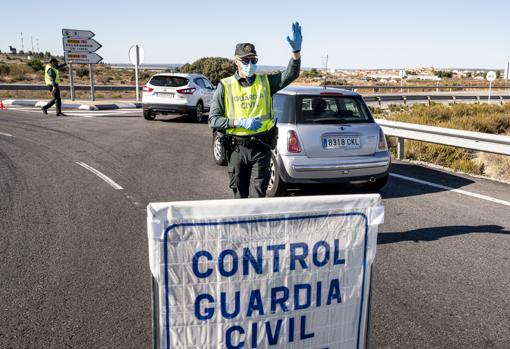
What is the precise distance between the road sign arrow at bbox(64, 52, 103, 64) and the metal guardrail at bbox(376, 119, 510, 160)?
16.6 metres

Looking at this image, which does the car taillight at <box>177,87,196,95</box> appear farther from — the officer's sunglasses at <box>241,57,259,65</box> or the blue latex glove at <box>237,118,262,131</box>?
the blue latex glove at <box>237,118,262,131</box>

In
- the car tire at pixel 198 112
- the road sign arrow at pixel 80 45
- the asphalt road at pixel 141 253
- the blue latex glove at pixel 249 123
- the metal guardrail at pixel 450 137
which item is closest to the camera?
the asphalt road at pixel 141 253

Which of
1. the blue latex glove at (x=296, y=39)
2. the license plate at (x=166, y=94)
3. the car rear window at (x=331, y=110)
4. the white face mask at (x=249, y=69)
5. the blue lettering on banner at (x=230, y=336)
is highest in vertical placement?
the blue latex glove at (x=296, y=39)

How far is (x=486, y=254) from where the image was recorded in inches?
195

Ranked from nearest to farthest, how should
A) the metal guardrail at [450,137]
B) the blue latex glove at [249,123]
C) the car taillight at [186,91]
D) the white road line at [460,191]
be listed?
the blue latex glove at [249,123] → the white road line at [460,191] → the metal guardrail at [450,137] → the car taillight at [186,91]

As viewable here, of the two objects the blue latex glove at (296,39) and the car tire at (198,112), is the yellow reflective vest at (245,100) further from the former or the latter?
the car tire at (198,112)

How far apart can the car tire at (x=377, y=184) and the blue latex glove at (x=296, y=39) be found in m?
3.34

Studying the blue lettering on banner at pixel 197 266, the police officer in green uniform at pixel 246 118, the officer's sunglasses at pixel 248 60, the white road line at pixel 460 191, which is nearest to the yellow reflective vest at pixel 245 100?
the police officer in green uniform at pixel 246 118

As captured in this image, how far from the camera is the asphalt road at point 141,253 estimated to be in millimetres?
3441

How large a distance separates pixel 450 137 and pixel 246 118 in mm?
6358

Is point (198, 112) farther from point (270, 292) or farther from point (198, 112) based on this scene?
point (270, 292)

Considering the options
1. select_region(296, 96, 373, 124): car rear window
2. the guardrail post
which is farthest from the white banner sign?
the guardrail post

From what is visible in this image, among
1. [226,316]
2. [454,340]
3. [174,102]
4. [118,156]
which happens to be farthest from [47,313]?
[174,102]

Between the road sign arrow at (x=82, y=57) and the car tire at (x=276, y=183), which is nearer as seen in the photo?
the car tire at (x=276, y=183)
